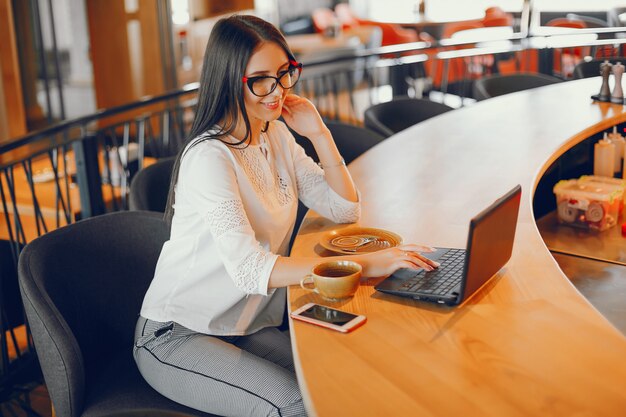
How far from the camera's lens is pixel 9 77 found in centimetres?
540

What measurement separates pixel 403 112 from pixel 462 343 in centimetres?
268

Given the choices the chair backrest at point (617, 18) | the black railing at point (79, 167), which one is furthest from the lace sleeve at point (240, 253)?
the chair backrest at point (617, 18)

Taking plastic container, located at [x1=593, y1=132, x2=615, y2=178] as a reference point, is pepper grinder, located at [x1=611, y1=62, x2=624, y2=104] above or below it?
above

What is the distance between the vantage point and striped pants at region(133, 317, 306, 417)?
1714mm

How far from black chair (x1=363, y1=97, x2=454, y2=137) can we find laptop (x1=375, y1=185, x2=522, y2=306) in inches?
83.6

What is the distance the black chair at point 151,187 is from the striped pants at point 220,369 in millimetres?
549

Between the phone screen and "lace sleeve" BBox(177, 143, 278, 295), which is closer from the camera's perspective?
the phone screen

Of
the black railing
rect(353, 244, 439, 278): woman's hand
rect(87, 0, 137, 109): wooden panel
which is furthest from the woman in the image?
rect(87, 0, 137, 109): wooden panel

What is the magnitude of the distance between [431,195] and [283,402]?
3.06 ft

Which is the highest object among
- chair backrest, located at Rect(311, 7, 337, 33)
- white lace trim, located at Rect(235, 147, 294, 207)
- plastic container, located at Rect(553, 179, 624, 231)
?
chair backrest, located at Rect(311, 7, 337, 33)

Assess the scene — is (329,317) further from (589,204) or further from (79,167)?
(79,167)

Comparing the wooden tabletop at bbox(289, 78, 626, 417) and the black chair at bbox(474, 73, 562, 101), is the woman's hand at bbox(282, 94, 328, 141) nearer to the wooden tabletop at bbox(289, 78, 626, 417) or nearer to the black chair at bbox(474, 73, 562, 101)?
the wooden tabletop at bbox(289, 78, 626, 417)

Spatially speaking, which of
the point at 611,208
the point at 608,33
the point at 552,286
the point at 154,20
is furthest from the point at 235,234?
the point at 154,20

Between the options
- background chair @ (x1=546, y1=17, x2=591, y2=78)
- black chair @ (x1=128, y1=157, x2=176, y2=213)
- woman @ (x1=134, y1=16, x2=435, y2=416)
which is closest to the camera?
woman @ (x1=134, y1=16, x2=435, y2=416)
